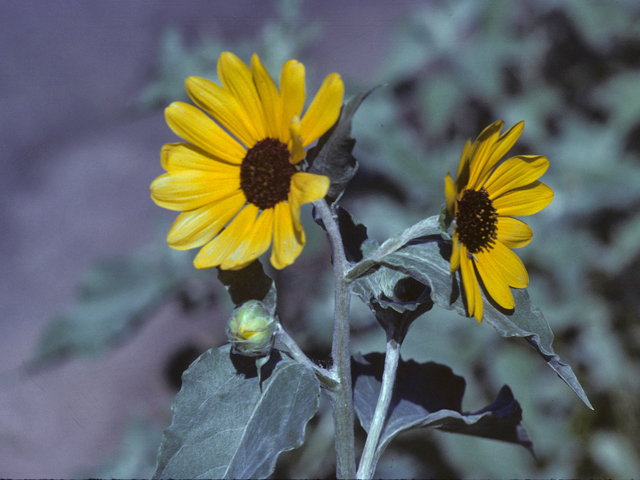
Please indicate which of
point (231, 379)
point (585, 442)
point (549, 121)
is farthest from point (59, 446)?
point (549, 121)

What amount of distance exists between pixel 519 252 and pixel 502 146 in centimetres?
163

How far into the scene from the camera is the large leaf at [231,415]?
0.78 metres

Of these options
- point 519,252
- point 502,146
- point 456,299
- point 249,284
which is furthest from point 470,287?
point 519,252

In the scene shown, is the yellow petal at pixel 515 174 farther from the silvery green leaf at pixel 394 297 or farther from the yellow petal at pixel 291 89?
the yellow petal at pixel 291 89

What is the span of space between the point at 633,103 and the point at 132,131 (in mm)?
2453

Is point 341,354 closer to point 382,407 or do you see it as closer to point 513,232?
point 382,407

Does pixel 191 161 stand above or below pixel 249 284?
above

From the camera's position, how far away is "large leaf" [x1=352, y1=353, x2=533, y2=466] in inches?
39.7

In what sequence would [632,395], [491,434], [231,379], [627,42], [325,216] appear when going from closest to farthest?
[325,216]
[231,379]
[491,434]
[632,395]
[627,42]

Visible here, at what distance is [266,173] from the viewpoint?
0.79 m

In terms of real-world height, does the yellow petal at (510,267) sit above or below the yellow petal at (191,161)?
below

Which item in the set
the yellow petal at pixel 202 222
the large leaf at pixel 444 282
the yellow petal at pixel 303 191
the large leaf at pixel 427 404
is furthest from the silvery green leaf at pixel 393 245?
the large leaf at pixel 427 404

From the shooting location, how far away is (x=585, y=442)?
7.56 ft

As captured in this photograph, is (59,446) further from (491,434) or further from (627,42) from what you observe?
(627,42)
